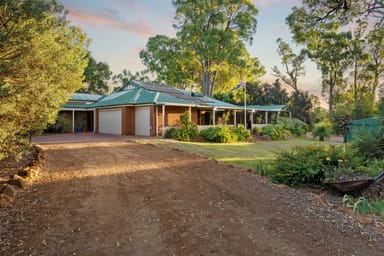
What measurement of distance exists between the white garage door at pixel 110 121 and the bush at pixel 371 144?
16.9 metres

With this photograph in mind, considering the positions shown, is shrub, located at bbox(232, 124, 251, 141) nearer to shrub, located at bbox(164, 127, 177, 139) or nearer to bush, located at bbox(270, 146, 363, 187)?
shrub, located at bbox(164, 127, 177, 139)

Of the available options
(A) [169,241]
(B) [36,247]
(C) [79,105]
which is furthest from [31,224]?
(C) [79,105]

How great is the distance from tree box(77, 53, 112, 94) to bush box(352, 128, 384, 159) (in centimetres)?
3831

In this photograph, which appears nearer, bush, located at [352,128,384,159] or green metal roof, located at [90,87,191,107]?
bush, located at [352,128,384,159]

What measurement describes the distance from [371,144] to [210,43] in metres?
23.3

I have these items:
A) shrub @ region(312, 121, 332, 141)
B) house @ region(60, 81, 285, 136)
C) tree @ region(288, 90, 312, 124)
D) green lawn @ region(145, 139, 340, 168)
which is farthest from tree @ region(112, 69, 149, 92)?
green lawn @ region(145, 139, 340, 168)

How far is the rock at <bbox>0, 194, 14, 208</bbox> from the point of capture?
4.50 metres

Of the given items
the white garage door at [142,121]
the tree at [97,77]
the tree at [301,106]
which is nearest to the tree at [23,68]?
the white garage door at [142,121]

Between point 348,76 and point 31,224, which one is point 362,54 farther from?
point 31,224

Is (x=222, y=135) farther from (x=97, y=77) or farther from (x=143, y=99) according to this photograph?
(x=97, y=77)

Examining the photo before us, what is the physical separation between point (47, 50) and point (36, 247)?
5586 mm

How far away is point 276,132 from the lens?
2356 cm

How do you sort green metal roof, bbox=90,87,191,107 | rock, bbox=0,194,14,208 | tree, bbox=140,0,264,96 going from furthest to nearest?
1. tree, bbox=140,0,264,96
2. green metal roof, bbox=90,87,191,107
3. rock, bbox=0,194,14,208

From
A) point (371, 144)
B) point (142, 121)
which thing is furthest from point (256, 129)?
point (371, 144)
